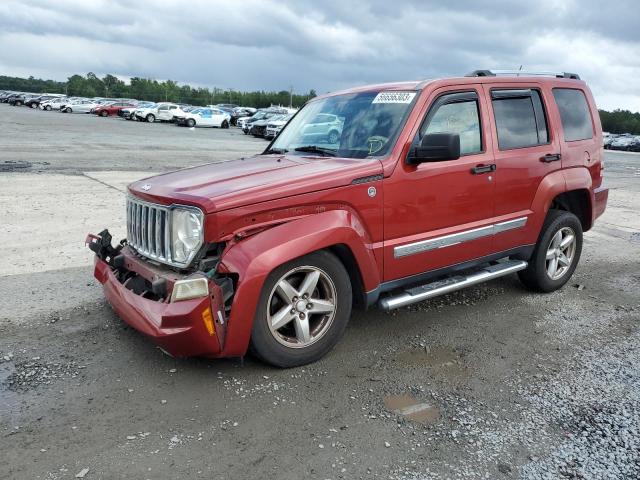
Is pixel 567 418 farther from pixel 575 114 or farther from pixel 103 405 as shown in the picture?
pixel 575 114

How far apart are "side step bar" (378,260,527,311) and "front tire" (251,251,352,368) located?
1.31ft

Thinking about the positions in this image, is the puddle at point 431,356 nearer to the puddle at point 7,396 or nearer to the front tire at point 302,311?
the front tire at point 302,311

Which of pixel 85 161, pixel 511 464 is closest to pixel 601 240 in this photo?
pixel 511 464

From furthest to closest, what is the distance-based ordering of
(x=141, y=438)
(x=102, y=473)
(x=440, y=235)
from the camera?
1. (x=440, y=235)
2. (x=141, y=438)
3. (x=102, y=473)

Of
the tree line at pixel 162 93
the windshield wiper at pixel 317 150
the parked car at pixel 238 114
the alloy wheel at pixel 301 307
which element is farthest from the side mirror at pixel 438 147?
the tree line at pixel 162 93

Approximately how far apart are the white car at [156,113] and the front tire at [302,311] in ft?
137

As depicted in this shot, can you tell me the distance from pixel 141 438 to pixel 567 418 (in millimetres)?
2498

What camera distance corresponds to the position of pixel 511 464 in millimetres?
2885

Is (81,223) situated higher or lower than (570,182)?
lower

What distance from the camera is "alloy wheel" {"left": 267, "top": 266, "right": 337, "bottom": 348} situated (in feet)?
12.0

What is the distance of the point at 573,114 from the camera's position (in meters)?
5.61

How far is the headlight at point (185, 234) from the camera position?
11.3 ft

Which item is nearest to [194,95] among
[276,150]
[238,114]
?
[238,114]

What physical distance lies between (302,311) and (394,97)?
76.3 inches
